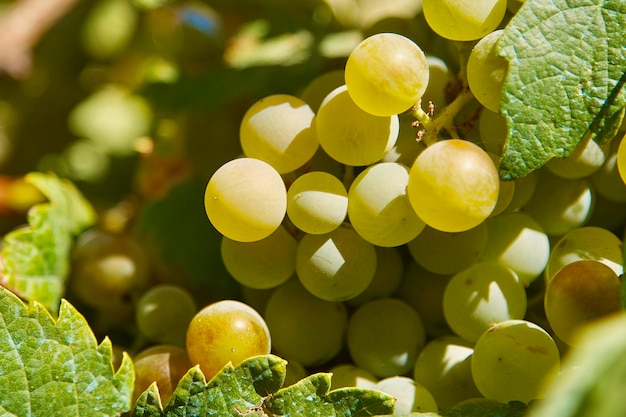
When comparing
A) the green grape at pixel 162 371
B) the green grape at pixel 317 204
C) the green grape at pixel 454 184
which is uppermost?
the green grape at pixel 454 184

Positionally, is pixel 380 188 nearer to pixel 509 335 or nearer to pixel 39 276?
pixel 509 335

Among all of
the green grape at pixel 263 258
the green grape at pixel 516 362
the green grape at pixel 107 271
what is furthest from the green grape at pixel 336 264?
the green grape at pixel 107 271

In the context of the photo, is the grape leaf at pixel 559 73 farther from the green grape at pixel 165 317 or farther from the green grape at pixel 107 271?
the green grape at pixel 107 271

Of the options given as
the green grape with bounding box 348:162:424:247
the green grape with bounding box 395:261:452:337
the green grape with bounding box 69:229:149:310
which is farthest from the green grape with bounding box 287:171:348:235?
the green grape with bounding box 69:229:149:310

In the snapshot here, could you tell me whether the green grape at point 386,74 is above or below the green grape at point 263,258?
above

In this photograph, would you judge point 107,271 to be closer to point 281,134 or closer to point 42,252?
point 42,252

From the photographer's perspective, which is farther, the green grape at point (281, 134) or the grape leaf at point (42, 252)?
the grape leaf at point (42, 252)

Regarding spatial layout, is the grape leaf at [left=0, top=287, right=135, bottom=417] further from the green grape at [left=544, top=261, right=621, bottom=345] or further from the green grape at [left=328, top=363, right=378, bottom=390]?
the green grape at [left=544, top=261, right=621, bottom=345]

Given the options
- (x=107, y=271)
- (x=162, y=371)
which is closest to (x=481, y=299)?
(x=162, y=371)
